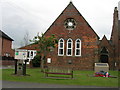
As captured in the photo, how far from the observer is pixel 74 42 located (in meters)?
31.3

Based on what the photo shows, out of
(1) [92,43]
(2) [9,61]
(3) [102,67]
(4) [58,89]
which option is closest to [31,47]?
(2) [9,61]

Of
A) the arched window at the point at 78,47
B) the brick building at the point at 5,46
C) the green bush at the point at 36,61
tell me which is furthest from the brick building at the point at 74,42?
the brick building at the point at 5,46

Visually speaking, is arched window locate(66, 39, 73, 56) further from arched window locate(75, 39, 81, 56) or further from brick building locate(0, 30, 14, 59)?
brick building locate(0, 30, 14, 59)

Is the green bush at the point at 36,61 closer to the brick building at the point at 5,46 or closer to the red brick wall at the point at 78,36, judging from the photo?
the red brick wall at the point at 78,36

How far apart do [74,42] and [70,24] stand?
3386 mm

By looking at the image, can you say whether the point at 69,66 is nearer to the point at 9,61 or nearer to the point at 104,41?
the point at 104,41

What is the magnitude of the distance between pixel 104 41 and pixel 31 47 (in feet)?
50.0

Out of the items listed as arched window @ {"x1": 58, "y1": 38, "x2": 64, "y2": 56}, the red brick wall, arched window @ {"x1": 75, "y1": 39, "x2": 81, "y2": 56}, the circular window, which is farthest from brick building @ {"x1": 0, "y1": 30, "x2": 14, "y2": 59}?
arched window @ {"x1": 75, "y1": 39, "x2": 81, "y2": 56}

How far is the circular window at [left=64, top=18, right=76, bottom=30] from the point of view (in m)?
32.0

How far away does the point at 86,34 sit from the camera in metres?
31.3

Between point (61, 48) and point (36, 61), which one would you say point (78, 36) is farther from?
point (36, 61)

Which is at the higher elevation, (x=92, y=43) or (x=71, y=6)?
(x=71, y=6)

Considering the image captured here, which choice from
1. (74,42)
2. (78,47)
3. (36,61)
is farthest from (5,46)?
(78,47)

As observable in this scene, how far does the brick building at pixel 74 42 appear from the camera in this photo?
30984 mm
